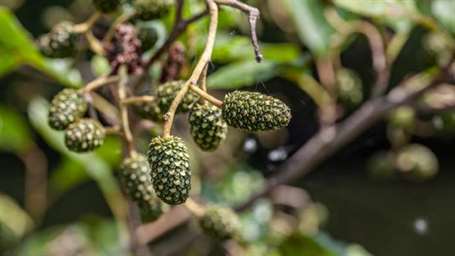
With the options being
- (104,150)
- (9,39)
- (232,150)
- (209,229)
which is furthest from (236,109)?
(232,150)

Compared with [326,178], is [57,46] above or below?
above

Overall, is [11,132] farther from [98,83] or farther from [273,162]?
Answer: [98,83]

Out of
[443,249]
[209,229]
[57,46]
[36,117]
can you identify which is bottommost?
[443,249]

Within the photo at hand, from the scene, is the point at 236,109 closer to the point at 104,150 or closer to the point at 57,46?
the point at 57,46

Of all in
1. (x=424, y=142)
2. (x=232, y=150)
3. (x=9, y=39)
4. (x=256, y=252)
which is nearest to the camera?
(x=9, y=39)

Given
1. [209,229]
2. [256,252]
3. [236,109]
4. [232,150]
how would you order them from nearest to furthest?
1. [236,109]
2. [209,229]
3. [256,252]
4. [232,150]

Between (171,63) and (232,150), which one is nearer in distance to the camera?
(171,63)

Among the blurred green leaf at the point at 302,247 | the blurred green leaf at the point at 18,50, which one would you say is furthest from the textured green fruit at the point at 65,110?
the blurred green leaf at the point at 302,247
